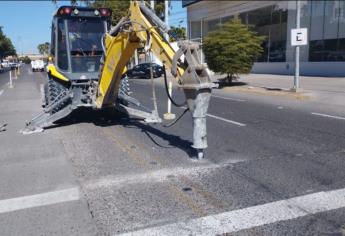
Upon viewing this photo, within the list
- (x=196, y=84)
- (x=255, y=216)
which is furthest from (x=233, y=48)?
(x=255, y=216)

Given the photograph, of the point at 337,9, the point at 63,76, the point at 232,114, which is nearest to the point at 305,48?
the point at 337,9

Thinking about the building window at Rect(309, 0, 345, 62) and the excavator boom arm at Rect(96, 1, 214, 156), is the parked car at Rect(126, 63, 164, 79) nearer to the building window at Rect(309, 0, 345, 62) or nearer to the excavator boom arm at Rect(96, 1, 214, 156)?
the building window at Rect(309, 0, 345, 62)

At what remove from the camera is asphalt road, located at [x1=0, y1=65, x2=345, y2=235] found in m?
4.69

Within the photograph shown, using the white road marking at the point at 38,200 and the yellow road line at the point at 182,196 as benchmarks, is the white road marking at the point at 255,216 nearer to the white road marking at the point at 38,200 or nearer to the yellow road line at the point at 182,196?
the yellow road line at the point at 182,196

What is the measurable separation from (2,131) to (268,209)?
8.21 m

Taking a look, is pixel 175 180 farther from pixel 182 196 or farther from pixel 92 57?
pixel 92 57

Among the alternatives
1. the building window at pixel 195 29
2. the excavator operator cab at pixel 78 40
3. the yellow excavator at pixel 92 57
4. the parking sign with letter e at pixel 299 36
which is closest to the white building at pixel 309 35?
the building window at pixel 195 29

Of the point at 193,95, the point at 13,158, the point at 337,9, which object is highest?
the point at 337,9

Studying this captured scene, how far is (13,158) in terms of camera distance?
7.95m

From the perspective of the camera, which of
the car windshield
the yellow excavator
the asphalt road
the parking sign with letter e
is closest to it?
the asphalt road

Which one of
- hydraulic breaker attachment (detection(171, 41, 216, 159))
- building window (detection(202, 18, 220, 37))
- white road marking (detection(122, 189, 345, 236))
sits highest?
building window (detection(202, 18, 220, 37))

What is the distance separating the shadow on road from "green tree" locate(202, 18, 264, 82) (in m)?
11.8

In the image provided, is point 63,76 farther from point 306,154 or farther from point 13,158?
point 306,154

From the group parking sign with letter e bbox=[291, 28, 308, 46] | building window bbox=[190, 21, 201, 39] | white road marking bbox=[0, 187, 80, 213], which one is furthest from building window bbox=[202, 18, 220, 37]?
white road marking bbox=[0, 187, 80, 213]
